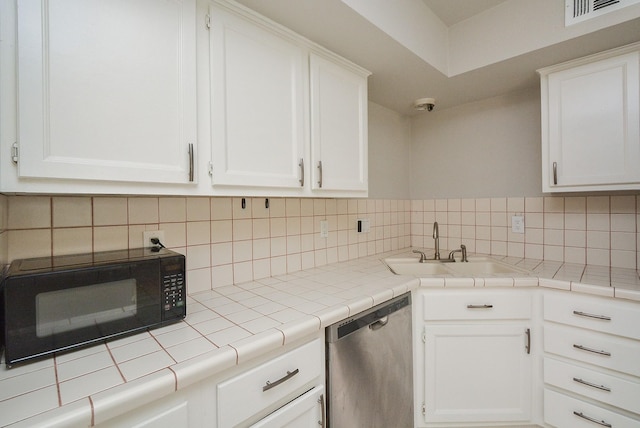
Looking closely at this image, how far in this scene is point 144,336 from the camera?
2.85 ft

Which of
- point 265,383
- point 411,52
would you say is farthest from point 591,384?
point 411,52

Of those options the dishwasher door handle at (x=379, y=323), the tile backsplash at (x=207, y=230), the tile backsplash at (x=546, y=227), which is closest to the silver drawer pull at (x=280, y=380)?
the dishwasher door handle at (x=379, y=323)

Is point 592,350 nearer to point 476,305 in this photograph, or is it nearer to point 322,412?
point 476,305

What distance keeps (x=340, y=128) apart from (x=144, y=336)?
4.14 feet

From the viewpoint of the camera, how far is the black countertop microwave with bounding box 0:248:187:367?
27.0 inches

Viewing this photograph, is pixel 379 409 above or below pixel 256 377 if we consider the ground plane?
below

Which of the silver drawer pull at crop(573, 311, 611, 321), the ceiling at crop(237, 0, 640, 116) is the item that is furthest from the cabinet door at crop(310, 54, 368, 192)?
the silver drawer pull at crop(573, 311, 611, 321)

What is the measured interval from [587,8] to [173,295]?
7.12ft

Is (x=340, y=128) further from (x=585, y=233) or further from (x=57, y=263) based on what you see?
(x=585, y=233)

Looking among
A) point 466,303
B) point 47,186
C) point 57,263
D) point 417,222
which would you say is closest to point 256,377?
point 57,263

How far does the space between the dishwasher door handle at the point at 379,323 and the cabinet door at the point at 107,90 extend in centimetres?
98

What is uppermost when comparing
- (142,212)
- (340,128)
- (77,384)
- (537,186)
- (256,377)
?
(340,128)

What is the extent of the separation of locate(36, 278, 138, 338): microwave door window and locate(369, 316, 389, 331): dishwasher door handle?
0.91 m

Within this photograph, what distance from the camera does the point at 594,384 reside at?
1.29m
